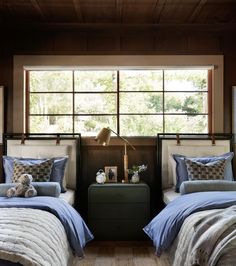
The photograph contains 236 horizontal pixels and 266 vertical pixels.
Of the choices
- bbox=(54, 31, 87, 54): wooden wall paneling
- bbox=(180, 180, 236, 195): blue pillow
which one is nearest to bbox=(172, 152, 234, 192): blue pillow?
bbox=(180, 180, 236, 195): blue pillow

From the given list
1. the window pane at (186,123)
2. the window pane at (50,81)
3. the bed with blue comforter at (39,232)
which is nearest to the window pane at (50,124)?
the window pane at (50,81)

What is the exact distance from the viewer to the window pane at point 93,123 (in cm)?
474

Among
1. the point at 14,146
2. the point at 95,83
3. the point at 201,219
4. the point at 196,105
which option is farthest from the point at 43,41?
the point at 201,219

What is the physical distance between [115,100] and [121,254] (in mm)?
1878

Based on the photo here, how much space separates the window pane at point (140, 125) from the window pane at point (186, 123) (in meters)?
0.11

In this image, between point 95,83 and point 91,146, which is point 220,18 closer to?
point 95,83

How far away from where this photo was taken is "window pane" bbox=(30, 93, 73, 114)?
4750 mm

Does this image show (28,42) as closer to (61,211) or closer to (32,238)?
(61,211)

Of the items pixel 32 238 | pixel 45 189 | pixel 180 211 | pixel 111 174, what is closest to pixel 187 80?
pixel 111 174

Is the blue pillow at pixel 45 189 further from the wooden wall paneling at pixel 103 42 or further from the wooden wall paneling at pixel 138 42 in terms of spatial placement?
the wooden wall paneling at pixel 138 42

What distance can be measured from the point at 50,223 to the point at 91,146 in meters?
2.04

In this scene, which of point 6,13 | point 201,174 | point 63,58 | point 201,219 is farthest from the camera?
point 63,58

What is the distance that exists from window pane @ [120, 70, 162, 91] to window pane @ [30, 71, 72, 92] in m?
0.69

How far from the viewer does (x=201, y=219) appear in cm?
256
